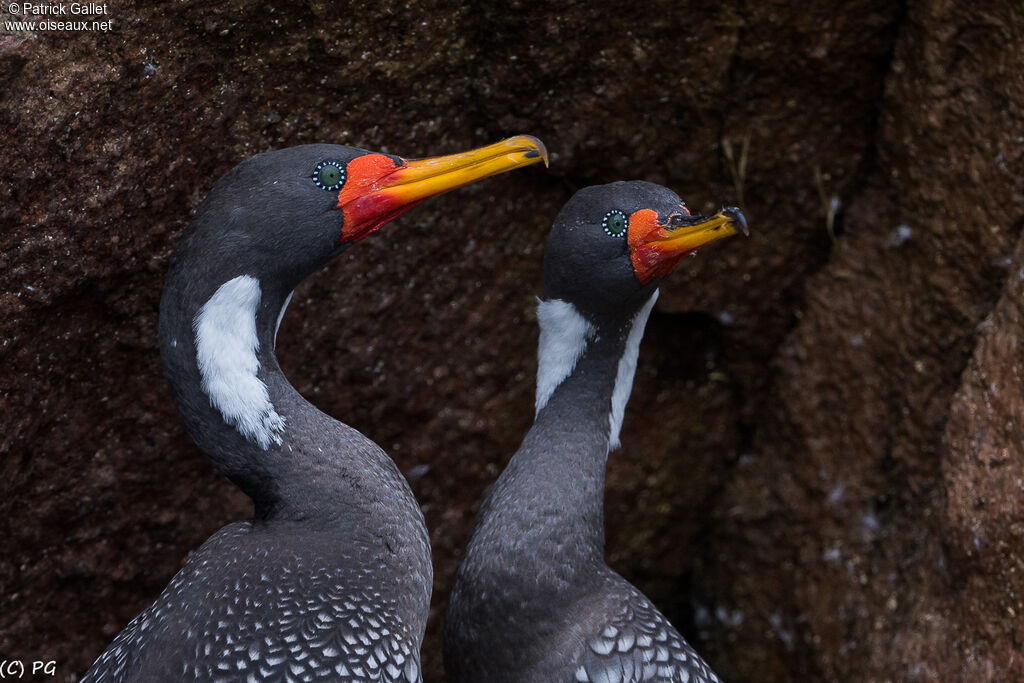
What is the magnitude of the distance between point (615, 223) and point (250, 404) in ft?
3.31

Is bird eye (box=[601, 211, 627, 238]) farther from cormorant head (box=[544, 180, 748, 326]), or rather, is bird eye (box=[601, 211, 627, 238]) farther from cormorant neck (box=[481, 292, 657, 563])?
cormorant neck (box=[481, 292, 657, 563])

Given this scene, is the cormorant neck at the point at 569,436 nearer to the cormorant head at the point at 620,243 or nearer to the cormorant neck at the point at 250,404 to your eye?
the cormorant head at the point at 620,243

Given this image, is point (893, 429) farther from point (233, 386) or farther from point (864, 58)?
point (233, 386)

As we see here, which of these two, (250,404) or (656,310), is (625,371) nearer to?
(656,310)

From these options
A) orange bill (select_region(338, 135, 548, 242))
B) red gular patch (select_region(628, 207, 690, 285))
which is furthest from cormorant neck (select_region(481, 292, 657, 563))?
orange bill (select_region(338, 135, 548, 242))

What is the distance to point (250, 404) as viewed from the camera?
272cm

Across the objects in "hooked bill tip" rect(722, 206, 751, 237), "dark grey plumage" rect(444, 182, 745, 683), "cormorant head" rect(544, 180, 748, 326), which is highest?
"hooked bill tip" rect(722, 206, 751, 237)

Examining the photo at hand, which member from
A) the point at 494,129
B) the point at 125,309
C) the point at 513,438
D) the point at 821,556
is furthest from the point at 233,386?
the point at 821,556

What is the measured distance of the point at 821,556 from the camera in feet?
13.5

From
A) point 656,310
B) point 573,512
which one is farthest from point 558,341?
point 656,310

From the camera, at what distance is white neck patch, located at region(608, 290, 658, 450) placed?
3117mm

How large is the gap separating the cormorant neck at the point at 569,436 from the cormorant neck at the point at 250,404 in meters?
0.41

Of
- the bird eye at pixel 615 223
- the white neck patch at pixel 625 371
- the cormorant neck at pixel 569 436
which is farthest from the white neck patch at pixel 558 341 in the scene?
the bird eye at pixel 615 223

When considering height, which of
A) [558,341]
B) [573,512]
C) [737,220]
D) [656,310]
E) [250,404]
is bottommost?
[656,310]
